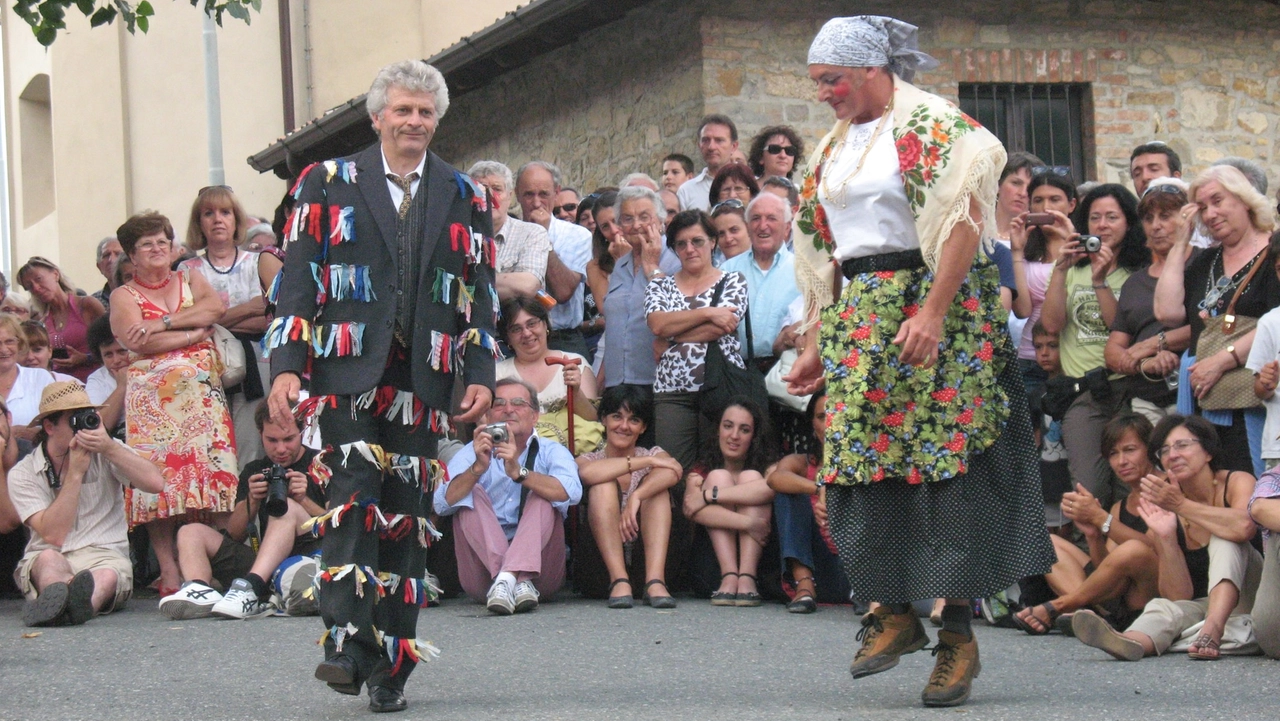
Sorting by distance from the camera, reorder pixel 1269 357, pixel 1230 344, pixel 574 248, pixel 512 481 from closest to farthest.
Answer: pixel 1269 357 < pixel 1230 344 < pixel 512 481 < pixel 574 248

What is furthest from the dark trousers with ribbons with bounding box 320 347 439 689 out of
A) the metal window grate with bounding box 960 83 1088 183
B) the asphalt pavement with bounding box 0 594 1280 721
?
the metal window grate with bounding box 960 83 1088 183

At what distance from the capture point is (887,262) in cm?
526

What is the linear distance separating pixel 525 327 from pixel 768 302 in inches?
53.6

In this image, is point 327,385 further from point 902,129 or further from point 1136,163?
point 1136,163

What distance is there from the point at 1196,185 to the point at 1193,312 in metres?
0.58

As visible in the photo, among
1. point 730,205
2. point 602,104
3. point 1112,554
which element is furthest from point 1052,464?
point 602,104

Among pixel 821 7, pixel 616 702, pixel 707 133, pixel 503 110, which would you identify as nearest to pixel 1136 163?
pixel 707 133

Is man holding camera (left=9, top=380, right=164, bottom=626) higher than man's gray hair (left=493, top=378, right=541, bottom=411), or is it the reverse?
man's gray hair (left=493, top=378, right=541, bottom=411)

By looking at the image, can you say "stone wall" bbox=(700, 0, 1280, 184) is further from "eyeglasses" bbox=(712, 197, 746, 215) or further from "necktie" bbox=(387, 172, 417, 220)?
"necktie" bbox=(387, 172, 417, 220)

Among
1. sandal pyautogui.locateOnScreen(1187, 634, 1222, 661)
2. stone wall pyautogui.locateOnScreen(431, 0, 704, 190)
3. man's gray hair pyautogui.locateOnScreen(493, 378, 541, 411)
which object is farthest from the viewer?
stone wall pyautogui.locateOnScreen(431, 0, 704, 190)

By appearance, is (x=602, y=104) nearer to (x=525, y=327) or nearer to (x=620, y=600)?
(x=525, y=327)

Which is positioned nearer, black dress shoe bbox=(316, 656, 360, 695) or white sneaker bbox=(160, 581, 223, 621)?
black dress shoe bbox=(316, 656, 360, 695)

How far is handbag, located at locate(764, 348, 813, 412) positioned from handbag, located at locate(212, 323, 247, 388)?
2.95 meters

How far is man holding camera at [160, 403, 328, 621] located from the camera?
8.51m
